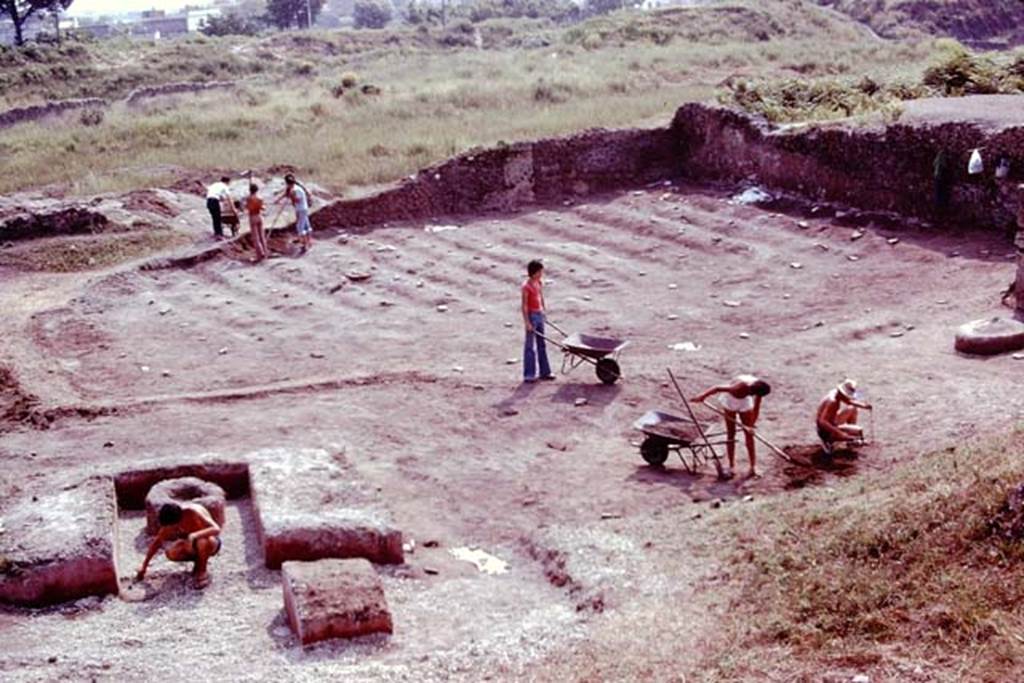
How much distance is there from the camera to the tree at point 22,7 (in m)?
56.2

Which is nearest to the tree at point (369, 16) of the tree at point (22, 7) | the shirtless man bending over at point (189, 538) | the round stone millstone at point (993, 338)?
the tree at point (22, 7)

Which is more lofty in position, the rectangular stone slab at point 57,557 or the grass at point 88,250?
the grass at point 88,250

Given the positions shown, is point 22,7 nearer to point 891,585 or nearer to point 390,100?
point 390,100

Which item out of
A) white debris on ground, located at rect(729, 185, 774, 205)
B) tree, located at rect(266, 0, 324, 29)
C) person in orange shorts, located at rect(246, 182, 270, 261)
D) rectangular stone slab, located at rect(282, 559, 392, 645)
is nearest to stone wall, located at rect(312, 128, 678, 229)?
person in orange shorts, located at rect(246, 182, 270, 261)

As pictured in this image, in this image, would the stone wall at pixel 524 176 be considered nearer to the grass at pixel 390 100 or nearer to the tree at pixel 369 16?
the grass at pixel 390 100

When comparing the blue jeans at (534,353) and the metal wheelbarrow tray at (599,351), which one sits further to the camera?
the blue jeans at (534,353)

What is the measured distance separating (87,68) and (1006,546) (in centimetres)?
4832

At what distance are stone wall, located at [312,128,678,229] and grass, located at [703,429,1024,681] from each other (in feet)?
45.6

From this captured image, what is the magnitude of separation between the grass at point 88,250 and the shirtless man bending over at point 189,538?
1145cm

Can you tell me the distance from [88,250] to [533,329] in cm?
993

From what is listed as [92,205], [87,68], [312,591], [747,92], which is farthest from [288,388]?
[87,68]

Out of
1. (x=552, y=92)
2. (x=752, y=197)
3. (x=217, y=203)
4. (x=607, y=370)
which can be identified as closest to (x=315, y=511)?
(x=607, y=370)

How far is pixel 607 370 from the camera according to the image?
505 inches

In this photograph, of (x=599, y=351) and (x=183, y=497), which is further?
(x=599, y=351)
